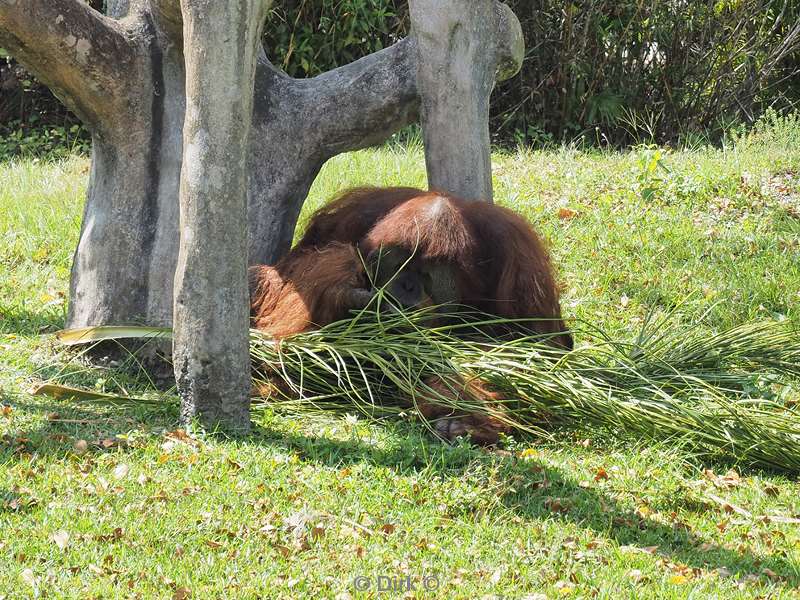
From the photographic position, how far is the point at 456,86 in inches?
166

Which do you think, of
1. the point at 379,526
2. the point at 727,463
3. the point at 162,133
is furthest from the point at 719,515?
the point at 162,133

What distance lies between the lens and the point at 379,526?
2846mm

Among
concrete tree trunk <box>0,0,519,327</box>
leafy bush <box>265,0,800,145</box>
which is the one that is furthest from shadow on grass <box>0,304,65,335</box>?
leafy bush <box>265,0,800,145</box>

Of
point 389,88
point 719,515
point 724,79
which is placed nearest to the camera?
point 719,515

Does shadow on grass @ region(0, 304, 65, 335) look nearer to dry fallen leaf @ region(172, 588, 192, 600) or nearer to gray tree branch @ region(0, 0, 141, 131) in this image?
gray tree branch @ region(0, 0, 141, 131)

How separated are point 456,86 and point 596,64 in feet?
16.6

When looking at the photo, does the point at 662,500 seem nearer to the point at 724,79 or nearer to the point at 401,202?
the point at 401,202

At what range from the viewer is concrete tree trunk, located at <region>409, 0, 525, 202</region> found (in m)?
4.19

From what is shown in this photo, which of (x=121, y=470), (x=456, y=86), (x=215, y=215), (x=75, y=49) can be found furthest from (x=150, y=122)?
(x=121, y=470)

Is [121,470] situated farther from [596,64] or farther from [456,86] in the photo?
[596,64]

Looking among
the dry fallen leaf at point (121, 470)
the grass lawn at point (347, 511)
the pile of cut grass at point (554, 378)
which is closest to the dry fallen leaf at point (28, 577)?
the grass lawn at point (347, 511)

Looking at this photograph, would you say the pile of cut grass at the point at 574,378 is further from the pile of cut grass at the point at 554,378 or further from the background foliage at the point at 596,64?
the background foliage at the point at 596,64

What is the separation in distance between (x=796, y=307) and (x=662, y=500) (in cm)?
260

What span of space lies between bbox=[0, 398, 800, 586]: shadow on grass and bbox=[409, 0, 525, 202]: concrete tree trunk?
120 centimetres
